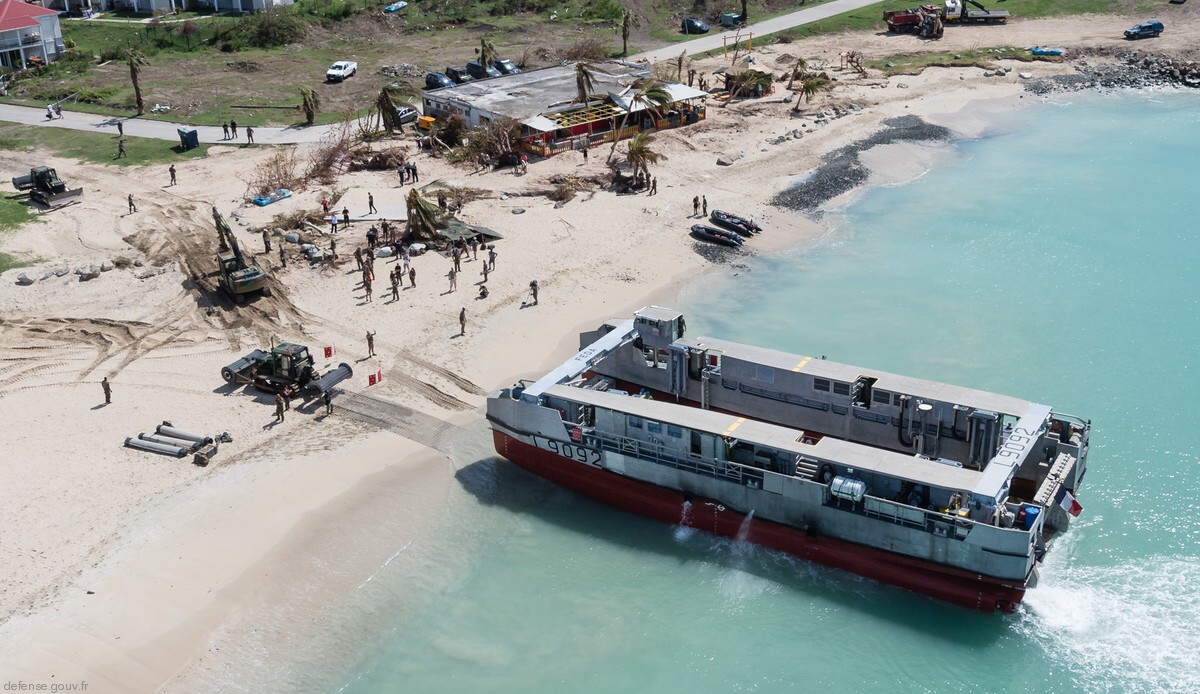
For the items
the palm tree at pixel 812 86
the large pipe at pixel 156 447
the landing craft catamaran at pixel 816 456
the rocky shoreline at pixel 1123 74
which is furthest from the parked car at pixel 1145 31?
the large pipe at pixel 156 447

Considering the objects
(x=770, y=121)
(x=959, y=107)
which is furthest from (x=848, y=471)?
(x=959, y=107)

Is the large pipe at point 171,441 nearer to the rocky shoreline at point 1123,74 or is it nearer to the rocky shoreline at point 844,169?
the rocky shoreline at point 844,169

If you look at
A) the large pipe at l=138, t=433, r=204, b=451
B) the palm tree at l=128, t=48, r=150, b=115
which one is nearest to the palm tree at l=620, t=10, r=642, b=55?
the palm tree at l=128, t=48, r=150, b=115

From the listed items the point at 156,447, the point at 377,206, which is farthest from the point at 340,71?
the point at 156,447

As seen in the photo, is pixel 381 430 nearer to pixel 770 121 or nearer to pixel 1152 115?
pixel 770 121

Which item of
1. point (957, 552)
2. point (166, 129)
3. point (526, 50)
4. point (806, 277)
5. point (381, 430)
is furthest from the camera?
point (526, 50)
